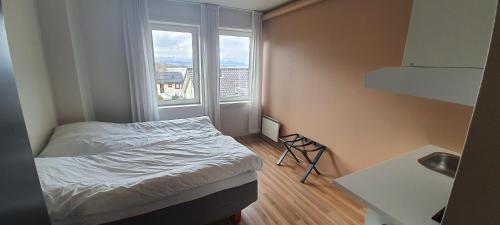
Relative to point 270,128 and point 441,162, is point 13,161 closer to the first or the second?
point 441,162

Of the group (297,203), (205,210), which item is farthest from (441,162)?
(205,210)

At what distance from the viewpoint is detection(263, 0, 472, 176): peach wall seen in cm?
180

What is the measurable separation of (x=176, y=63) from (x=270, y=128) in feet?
6.12

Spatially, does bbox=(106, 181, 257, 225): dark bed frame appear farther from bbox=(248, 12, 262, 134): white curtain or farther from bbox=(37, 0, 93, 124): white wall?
bbox=(248, 12, 262, 134): white curtain

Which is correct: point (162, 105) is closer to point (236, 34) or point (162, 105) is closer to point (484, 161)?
point (236, 34)

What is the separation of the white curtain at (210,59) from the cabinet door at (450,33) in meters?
2.80

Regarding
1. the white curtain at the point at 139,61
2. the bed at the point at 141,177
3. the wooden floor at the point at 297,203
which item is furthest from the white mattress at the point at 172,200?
the white curtain at the point at 139,61

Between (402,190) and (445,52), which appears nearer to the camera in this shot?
(445,52)

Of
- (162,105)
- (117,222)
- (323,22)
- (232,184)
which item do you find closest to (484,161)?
(232,184)

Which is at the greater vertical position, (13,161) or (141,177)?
(13,161)

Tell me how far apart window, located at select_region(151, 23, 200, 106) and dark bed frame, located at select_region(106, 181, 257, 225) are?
2.15 m

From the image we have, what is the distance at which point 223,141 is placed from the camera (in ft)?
7.39

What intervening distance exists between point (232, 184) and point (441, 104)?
175cm

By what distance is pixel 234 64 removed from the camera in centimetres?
377
